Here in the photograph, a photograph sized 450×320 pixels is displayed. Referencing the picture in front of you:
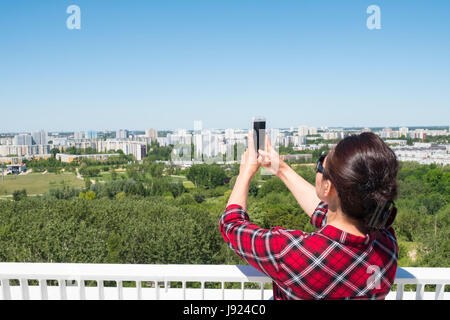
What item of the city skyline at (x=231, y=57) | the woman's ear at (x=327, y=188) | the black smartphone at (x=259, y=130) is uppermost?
the city skyline at (x=231, y=57)

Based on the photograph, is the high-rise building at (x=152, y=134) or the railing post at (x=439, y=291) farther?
the high-rise building at (x=152, y=134)

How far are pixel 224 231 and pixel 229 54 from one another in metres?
22.6

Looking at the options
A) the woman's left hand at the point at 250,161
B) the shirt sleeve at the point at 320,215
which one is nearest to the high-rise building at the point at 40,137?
the woman's left hand at the point at 250,161

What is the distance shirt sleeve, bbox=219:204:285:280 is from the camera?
2.26 ft

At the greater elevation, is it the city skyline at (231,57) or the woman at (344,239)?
the city skyline at (231,57)

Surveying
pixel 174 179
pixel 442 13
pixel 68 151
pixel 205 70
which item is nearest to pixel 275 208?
pixel 174 179

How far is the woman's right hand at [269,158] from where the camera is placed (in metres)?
0.87

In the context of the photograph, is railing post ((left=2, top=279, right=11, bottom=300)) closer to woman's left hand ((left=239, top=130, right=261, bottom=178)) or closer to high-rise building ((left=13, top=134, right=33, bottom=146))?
woman's left hand ((left=239, top=130, right=261, bottom=178))

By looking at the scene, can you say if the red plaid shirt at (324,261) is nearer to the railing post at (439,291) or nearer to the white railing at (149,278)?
the white railing at (149,278)

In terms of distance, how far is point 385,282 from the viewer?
0.70m

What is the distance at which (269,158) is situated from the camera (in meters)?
0.88

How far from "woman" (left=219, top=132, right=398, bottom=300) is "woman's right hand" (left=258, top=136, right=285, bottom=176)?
165 millimetres

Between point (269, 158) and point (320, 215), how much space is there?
22 centimetres

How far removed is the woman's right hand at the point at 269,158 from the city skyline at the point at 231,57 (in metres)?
4.84
